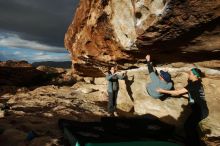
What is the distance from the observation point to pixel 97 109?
11.2 metres

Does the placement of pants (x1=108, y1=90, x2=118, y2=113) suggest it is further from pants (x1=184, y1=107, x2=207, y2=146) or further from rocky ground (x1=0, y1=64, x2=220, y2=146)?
pants (x1=184, y1=107, x2=207, y2=146)

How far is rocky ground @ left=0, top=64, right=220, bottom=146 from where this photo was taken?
697 centimetres

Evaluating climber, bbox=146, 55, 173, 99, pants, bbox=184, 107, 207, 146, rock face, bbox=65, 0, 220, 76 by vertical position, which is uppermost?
rock face, bbox=65, 0, 220, 76

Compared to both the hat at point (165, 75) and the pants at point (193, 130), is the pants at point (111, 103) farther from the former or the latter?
the pants at point (193, 130)

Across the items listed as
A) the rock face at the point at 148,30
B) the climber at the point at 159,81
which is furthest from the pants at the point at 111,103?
the climber at the point at 159,81

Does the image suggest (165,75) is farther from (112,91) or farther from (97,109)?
(97,109)

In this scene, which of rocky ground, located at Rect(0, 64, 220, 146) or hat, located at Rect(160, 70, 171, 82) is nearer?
rocky ground, located at Rect(0, 64, 220, 146)

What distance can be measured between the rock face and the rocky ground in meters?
0.73

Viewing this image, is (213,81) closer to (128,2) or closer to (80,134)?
(128,2)

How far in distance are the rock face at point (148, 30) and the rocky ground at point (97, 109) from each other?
73 cm

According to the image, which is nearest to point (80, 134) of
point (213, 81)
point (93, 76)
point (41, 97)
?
point (213, 81)

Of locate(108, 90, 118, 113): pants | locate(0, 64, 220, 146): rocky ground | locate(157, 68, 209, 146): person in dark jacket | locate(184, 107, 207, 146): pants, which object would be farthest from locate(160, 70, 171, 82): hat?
locate(108, 90, 118, 113): pants

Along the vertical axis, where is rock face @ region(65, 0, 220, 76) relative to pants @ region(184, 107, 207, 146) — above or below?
above

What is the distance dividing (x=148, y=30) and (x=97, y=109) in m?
5.45
